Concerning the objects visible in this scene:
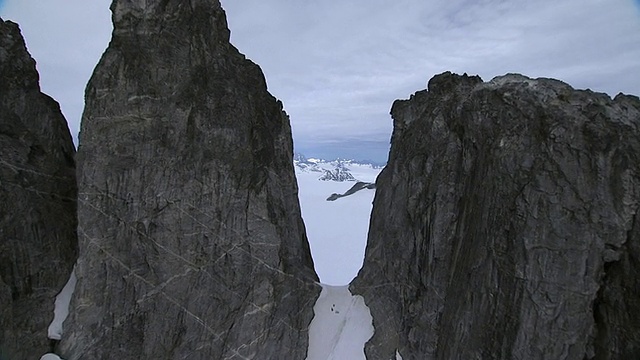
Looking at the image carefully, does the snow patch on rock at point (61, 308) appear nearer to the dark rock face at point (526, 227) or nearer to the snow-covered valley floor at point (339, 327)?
the snow-covered valley floor at point (339, 327)

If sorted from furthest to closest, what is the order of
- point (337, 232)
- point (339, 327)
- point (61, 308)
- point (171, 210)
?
point (337, 232) → point (339, 327) → point (171, 210) → point (61, 308)

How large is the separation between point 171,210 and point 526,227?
46.7 ft

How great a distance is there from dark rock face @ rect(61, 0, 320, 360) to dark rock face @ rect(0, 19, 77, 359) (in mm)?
1586

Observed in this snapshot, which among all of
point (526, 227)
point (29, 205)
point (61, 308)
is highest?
point (29, 205)

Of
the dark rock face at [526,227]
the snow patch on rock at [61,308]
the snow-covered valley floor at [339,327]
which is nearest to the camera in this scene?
the dark rock face at [526,227]

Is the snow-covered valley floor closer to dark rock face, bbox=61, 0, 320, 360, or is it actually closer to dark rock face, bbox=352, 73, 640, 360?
dark rock face, bbox=61, 0, 320, 360

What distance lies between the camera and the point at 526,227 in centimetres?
1098

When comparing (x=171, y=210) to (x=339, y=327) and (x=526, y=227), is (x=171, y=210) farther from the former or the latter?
(x=526, y=227)

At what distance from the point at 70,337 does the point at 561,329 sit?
18.9 meters

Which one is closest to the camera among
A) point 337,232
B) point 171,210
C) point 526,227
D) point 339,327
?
point 526,227

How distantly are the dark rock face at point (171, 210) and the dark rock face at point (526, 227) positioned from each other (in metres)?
7.39

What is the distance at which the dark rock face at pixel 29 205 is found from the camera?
13766mm

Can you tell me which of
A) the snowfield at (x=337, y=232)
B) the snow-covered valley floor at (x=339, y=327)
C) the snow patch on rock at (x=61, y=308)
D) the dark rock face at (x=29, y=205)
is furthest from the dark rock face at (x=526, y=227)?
the snowfield at (x=337, y=232)

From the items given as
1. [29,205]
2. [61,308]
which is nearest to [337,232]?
[61,308]
